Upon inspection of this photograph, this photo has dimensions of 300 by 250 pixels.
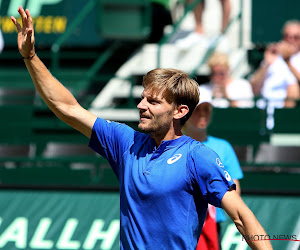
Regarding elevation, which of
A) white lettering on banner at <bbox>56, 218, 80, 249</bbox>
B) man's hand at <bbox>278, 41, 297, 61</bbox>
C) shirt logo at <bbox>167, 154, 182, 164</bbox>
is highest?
shirt logo at <bbox>167, 154, 182, 164</bbox>

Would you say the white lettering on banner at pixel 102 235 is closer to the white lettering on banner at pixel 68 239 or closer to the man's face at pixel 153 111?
the white lettering on banner at pixel 68 239

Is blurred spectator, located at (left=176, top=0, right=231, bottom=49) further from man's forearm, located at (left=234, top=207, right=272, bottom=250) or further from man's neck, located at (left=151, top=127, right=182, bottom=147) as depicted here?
man's forearm, located at (left=234, top=207, right=272, bottom=250)

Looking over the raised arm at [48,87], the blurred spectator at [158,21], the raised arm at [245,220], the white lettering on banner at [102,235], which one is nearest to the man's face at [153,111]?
the raised arm at [48,87]

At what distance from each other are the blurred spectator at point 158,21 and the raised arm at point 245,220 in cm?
774

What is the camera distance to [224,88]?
7.95 metres

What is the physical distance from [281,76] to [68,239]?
3.43 metres

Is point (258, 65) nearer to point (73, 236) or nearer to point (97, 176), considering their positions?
point (97, 176)

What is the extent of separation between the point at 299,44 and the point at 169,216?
5322 mm

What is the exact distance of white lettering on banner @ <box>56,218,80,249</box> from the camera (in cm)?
605

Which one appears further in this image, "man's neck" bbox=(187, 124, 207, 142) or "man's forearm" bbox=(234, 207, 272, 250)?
"man's neck" bbox=(187, 124, 207, 142)

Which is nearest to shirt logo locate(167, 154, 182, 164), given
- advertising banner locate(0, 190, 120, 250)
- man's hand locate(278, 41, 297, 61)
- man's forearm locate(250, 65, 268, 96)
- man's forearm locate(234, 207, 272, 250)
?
man's forearm locate(234, 207, 272, 250)

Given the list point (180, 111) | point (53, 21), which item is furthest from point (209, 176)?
point (53, 21)

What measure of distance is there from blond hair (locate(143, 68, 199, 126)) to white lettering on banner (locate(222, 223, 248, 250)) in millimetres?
2783

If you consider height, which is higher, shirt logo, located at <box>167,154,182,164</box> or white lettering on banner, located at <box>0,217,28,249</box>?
shirt logo, located at <box>167,154,182,164</box>
